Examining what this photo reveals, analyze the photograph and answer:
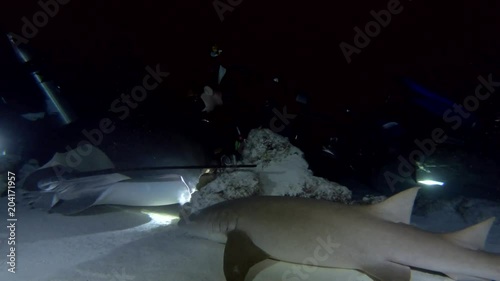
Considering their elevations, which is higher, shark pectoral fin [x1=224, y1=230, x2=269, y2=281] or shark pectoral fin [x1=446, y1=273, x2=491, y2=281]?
Result: shark pectoral fin [x1=224, y1=230, x2=269, y2=281]

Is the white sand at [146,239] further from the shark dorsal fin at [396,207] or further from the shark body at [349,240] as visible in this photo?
the shark dorsal fin at [396,207]

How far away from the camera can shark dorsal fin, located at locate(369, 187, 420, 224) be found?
3111 millimetres

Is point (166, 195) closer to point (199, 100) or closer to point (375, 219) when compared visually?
point (199, 100)

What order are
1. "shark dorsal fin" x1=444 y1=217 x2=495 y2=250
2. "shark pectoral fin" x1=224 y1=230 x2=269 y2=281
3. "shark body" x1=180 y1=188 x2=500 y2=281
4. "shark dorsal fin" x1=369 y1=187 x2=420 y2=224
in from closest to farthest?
"shark pectoral fin" x1=224 y1=230 x2=269 y2=281 < "shark body" x1=180 y1=188 x2=500 y2=281 < "shark dorsal fin" x1=444 y1=217 x2=495 y2=250 < "shark dorsal fin" x1=369 y1=187 x2=420 y2=224

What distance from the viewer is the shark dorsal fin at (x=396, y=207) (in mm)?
3111

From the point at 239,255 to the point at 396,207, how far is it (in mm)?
1616

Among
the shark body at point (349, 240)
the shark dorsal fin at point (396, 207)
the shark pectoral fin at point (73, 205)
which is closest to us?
the shark body at point (349, 240)

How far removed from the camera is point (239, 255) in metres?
2.85

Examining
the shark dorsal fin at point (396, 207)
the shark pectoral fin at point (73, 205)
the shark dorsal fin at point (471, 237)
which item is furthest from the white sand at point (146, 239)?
the shark dorsal fin at point (396, 207)

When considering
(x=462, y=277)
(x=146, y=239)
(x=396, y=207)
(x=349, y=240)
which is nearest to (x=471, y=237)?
(x=462, y=277)

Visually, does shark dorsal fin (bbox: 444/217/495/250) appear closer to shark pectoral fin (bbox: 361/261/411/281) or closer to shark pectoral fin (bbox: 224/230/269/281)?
shark pectoral fin (bbox: 361/261/411/281)

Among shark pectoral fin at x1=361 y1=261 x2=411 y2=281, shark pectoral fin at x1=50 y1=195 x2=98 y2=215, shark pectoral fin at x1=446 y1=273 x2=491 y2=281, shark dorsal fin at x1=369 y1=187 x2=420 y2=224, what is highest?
shark dorsal fin at x1=369 y1=187 x2=420 y2=224

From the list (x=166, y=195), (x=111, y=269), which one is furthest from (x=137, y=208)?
(x=111, y=269)

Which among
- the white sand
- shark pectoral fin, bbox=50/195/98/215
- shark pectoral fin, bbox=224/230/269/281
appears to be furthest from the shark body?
Result: shark pectoral fin, bbox=50/195/98/215
